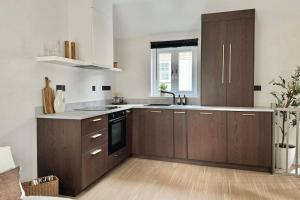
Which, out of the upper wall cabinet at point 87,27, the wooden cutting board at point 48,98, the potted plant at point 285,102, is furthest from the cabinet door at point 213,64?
the wooden cutting board at point 48,98

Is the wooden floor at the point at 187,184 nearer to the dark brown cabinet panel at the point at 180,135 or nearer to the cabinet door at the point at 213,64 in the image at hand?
the dark brown cabinet panel at the point at 180,135

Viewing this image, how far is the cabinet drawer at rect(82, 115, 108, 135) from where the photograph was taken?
271cm

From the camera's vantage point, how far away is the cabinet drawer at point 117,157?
3307 mm

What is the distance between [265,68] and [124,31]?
266cm

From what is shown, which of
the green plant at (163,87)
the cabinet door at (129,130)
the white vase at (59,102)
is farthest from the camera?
the green plant at (163,87)

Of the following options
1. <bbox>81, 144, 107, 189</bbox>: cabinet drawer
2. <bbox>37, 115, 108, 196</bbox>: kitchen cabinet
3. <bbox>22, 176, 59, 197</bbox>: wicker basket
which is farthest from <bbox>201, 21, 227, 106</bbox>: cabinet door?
<bbox>22, 176, 59, 197</bbox>: wicker basket

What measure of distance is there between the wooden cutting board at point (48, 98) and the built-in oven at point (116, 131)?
77 cm

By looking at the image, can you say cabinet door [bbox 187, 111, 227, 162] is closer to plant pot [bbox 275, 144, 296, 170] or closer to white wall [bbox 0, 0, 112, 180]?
plant pot [bbox 275, 144, 296, 170]

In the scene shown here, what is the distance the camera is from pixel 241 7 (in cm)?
368

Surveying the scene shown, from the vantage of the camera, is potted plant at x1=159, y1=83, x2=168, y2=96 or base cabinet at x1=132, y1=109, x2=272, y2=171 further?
potted plant at x1=159, y1=83, x2=168, y2=96

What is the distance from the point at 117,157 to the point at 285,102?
2.74m

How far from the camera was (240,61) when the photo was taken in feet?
12.1

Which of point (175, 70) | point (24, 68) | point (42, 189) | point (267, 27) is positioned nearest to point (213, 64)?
point (175, 70)

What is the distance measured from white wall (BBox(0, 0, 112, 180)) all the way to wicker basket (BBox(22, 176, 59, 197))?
1.23 feet
